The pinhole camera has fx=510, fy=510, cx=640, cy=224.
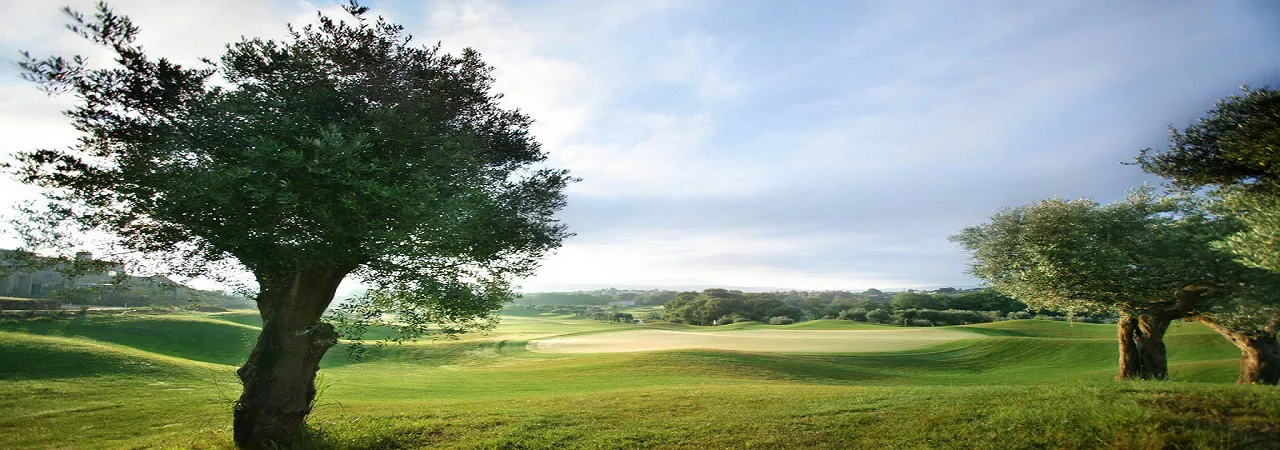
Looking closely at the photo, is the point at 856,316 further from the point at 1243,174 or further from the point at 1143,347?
the point at 1243,174

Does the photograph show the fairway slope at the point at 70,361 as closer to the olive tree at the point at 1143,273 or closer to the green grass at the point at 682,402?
the green grass at the point at 682,402

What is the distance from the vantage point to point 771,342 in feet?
146

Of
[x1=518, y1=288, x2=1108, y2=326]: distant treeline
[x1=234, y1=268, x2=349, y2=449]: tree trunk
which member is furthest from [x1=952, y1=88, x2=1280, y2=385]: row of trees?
[x1=518, y1=288, x2=1108, y2=326]: distant treeline

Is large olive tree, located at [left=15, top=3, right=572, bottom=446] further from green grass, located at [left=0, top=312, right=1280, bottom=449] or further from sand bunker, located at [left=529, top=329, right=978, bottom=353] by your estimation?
sand bunker, located at [left=529, top=329, right=978, bottom=353]

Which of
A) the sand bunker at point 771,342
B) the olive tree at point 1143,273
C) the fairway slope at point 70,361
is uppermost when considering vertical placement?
the olive tree at point 1143,273

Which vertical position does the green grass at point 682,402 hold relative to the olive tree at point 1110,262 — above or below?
below

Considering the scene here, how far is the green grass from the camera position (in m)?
9.90

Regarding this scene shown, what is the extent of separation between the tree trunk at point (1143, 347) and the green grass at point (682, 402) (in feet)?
5.61

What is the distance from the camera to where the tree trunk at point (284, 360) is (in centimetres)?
1131

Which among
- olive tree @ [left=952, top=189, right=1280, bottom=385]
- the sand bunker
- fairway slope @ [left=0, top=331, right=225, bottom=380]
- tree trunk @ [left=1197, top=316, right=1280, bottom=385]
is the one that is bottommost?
the sand bunker

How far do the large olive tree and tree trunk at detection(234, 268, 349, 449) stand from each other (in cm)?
3

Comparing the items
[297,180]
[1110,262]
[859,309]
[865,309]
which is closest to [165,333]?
[297,180]

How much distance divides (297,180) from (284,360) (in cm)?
477

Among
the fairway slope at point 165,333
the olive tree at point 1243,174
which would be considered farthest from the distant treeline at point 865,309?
the fairway slope at point 165,333
